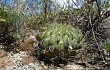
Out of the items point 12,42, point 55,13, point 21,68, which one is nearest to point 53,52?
point 21,68

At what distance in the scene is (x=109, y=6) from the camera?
5594 millimetres

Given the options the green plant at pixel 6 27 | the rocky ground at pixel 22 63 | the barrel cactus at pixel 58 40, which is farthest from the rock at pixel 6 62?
the green plant at pixel 6 27

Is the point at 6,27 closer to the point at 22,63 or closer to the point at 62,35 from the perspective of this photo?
the point at 22,63

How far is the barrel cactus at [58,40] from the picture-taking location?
4344 millimetres

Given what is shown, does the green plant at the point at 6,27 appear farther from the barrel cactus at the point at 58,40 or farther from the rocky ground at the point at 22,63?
the barrel cactus at the point at 58,40

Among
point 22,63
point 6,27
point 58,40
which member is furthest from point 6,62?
point 6,27

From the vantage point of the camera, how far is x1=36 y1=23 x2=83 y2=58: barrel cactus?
14.3 ft

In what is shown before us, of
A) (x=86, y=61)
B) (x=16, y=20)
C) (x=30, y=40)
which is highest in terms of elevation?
(x=16, y=20)

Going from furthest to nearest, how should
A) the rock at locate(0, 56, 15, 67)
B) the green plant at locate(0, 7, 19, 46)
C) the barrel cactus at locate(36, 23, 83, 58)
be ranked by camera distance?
the green plant at locate(0, 7, 19, 46)
the barrel cactus at locate(36, 23, 83, 58)
the rock at locate(0, 56, 15, 67)

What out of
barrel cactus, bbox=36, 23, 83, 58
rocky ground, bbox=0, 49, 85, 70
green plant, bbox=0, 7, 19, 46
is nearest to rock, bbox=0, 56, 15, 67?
rocky ground, bbox=0, 49, 85, 70

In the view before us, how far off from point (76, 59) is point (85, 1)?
1.38 m

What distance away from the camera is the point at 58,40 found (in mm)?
4359

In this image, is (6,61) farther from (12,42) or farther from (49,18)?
(49,18)

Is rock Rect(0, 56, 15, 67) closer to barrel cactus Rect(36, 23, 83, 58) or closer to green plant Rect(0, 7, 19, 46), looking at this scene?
barrel cactus Rect(36, 23, 83, 58)
